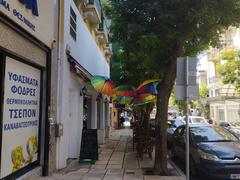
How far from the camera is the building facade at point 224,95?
148 ft

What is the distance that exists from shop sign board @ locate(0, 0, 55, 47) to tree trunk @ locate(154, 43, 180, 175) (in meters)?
3.73

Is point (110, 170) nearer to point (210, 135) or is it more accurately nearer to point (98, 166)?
point (98, 166)

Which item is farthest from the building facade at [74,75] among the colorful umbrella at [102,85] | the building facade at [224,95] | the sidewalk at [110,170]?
the building facade at [224,95]

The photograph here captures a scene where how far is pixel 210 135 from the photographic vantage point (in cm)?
1142

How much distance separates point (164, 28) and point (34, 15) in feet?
13.2

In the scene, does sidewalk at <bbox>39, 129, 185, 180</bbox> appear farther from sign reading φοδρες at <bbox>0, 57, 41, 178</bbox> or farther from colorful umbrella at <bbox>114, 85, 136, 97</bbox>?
colorful umbrella at <bbox>114, 85, 136, 97</bbox>

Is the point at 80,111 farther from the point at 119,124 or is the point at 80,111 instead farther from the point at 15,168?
the point at 119,124

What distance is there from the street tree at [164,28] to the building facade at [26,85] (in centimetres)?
253

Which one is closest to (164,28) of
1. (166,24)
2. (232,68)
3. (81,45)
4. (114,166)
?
(166,24)

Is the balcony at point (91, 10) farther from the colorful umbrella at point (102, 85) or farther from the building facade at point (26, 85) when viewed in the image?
the building facade at point (26, 85)

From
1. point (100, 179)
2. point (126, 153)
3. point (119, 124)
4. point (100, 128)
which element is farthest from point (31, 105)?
point (119, 124)

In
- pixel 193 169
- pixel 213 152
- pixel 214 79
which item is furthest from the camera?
pixel 214 79

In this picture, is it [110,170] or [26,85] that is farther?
[110,170]

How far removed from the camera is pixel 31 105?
28.1 feet
